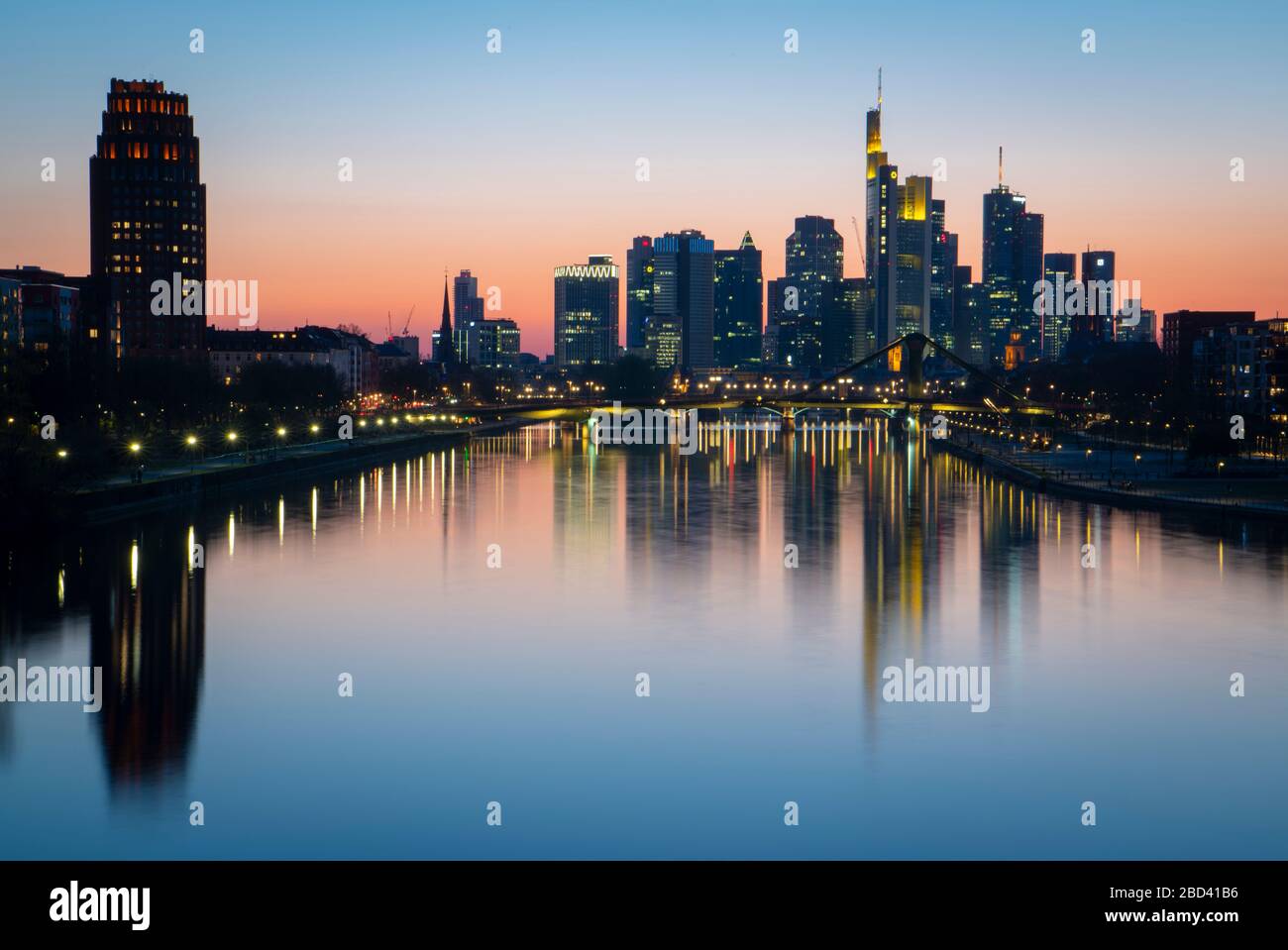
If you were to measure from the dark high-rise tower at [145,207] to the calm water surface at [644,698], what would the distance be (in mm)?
107829

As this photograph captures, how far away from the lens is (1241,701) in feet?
73.9

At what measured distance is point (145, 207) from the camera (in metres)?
149

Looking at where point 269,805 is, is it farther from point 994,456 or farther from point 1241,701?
point 994,456

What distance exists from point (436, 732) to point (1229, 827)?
10.2 metres

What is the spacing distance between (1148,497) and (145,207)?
400 ft

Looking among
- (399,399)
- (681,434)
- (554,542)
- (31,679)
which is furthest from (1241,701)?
(399,399)

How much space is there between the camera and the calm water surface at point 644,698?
51.6ft

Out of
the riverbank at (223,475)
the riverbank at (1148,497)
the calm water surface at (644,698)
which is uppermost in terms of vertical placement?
the riverbank at (223,475)
